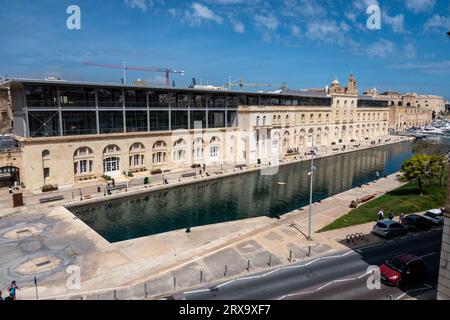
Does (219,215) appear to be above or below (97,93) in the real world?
below

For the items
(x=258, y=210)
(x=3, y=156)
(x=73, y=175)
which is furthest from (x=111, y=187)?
(x=258, y=210)

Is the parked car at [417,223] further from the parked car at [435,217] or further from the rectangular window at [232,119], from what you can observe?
the rectangular window at [232,119]

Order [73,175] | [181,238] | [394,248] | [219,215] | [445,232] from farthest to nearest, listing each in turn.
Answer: [73,175]
[219,215]
[181,238]
[394,248]
[445,232]

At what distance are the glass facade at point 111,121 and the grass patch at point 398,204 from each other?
3904 centimetres

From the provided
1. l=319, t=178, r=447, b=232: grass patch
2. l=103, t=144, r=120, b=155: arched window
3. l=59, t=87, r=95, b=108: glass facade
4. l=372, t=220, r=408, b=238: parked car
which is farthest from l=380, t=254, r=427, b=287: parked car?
l=59, t=87, r=95, b=108: glass facade

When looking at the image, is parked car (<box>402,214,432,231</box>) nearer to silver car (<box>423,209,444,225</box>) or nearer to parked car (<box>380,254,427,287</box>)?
silver car (<box>423,209,444,225</box>)

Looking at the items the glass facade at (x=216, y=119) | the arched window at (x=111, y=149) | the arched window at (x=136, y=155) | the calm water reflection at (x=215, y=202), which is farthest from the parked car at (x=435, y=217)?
the glass facade at (x=216, y=119)

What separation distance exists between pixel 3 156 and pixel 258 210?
36269 millimetres

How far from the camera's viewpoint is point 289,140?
8875 centimetres

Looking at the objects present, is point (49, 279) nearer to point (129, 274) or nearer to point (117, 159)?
point (129, 274)

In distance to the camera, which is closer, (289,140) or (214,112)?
(214,112)

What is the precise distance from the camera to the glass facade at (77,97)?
166ft

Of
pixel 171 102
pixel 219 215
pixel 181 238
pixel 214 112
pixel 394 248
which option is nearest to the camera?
pixel 394 248

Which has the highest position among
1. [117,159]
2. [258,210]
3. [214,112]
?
A: [214,112]
